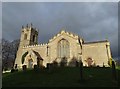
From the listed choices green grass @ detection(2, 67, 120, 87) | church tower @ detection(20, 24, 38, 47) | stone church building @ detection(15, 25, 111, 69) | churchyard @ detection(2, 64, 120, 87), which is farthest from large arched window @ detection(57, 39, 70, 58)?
green grass @ detection(2, 67, 120, 87)

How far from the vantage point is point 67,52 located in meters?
47.0

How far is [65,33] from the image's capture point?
48.6 m

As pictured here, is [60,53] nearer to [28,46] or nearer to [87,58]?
[87,58]

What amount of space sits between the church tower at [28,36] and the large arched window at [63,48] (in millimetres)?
12144

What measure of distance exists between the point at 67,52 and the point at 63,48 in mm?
1575

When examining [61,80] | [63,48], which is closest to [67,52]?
[63,48]

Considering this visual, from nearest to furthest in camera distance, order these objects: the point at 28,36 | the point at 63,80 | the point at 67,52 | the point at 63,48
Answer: the point at 63,80 < the point at 67,52 < the point at 63,48 < the point at 28,36

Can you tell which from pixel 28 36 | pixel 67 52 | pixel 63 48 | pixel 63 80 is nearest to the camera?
pixel 63 80

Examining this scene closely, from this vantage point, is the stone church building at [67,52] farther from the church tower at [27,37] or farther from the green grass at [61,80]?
the green grass at [61,80]

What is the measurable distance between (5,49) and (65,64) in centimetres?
2432

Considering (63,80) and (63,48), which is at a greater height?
(63,48)

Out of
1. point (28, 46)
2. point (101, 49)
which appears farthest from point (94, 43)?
point (28, 46)

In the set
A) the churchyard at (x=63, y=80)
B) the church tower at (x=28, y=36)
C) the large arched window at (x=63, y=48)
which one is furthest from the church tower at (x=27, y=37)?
the churchyard at (x=63, y=80)

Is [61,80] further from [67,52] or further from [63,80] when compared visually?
[67,52]
